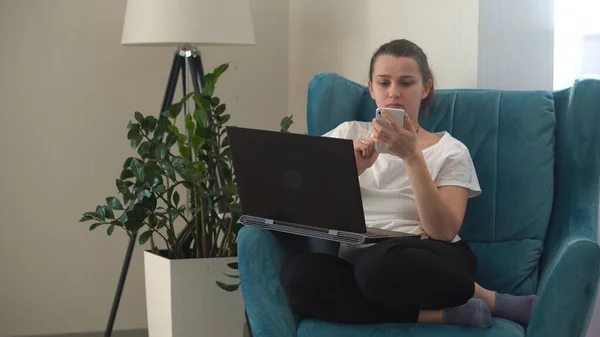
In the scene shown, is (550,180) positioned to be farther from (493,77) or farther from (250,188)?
(250,188)

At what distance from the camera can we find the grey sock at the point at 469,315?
189 centimetres

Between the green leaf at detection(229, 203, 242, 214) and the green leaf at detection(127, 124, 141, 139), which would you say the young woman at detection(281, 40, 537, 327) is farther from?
the green leaf at detection(127, 124, 141, 139)

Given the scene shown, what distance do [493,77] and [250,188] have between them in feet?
3.07

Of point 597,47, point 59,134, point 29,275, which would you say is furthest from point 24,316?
point 597,47

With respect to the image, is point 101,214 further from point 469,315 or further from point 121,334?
point 469,315

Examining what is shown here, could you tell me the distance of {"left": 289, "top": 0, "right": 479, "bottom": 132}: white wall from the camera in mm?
2693

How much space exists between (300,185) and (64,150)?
1684mm

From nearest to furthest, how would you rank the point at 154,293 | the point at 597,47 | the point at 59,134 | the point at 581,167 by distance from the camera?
the point at 581,167
the point at 597,47
the point at 154,293
the point at 59,134

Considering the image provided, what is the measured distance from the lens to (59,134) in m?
3.40

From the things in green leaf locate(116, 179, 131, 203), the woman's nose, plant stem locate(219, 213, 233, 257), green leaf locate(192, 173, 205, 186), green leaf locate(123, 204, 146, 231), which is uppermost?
the woman's nose

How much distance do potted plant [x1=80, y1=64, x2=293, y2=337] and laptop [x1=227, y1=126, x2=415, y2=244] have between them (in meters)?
0.58

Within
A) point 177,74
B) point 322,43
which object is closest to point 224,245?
point 177,74

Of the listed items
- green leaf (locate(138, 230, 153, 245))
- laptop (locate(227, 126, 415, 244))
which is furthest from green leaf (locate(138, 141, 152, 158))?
laptop (locate(227, 126, 415, 244))

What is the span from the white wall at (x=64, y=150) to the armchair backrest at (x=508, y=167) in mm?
1399
